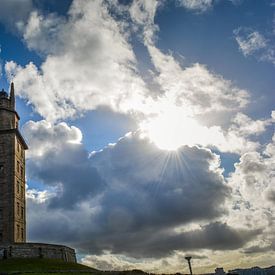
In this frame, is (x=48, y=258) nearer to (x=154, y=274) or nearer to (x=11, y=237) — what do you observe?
(x=11, y=237)

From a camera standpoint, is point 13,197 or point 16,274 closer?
point 16,274

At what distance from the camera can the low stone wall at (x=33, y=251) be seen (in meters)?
61.2

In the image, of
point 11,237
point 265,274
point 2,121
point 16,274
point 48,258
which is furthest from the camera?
point 265,274

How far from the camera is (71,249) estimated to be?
7069cm

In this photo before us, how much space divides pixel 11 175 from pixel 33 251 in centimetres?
1740

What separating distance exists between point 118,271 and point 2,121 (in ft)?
138

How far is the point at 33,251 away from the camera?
62.5 m

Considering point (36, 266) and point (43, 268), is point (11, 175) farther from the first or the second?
point (43, 268)

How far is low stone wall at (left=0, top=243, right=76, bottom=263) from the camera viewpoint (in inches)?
2409

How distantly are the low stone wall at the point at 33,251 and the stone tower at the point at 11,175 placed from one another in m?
8.28

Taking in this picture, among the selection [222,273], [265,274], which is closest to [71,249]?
[222,273]

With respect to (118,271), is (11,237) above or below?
above

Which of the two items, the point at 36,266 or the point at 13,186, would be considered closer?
the point at 36,266

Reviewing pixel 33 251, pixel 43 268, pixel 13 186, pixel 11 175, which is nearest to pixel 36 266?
pixel 43 268
